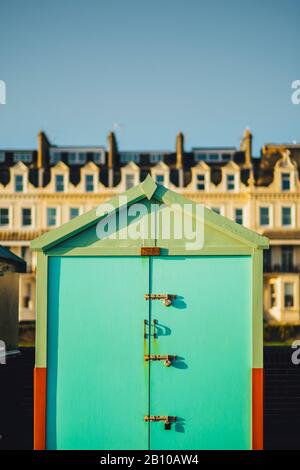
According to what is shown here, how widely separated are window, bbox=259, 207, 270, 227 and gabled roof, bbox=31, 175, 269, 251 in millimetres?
39750

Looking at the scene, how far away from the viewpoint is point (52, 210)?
49.5 metres

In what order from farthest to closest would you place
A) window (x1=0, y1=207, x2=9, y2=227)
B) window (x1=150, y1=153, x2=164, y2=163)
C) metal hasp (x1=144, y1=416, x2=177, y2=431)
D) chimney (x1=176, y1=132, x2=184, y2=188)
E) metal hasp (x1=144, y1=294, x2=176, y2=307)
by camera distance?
window (x1=150, y1=153, x2=164, y2=163), chimney (x1=176, y1=132, x2=184, y2=188), window (x1=0, y1=207, x2=9, y2=227), metal hasp (x1=144, y1=294, x2=176, y2=307), metal hasp (x1=144, y1=416, x2=177, y2=431)

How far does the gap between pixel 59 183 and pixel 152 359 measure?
1655 inches

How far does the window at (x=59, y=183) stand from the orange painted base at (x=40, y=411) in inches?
1634

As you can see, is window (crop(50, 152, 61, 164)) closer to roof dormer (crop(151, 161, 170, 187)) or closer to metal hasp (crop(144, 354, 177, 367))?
roof dormer (crop(151, 161, 170, 187))

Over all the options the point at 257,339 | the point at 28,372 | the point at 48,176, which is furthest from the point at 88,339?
the point at 48,176

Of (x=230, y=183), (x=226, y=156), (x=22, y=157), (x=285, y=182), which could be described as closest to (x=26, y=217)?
(x=22, y=157)

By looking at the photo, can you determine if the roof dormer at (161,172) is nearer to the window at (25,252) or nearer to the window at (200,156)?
the window at (200,156)

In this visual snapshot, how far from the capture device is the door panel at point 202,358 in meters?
9.08

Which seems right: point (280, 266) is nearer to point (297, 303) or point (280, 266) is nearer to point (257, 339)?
point (297, 303)

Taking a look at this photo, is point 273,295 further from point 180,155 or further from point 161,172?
point 180,155

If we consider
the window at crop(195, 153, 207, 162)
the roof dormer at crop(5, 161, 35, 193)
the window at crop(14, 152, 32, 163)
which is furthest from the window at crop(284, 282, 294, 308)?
the window at crop(14, 152, 32, 163)

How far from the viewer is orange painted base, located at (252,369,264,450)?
905 centimetres

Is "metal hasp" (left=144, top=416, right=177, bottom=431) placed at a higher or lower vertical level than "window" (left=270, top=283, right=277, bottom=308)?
lower
